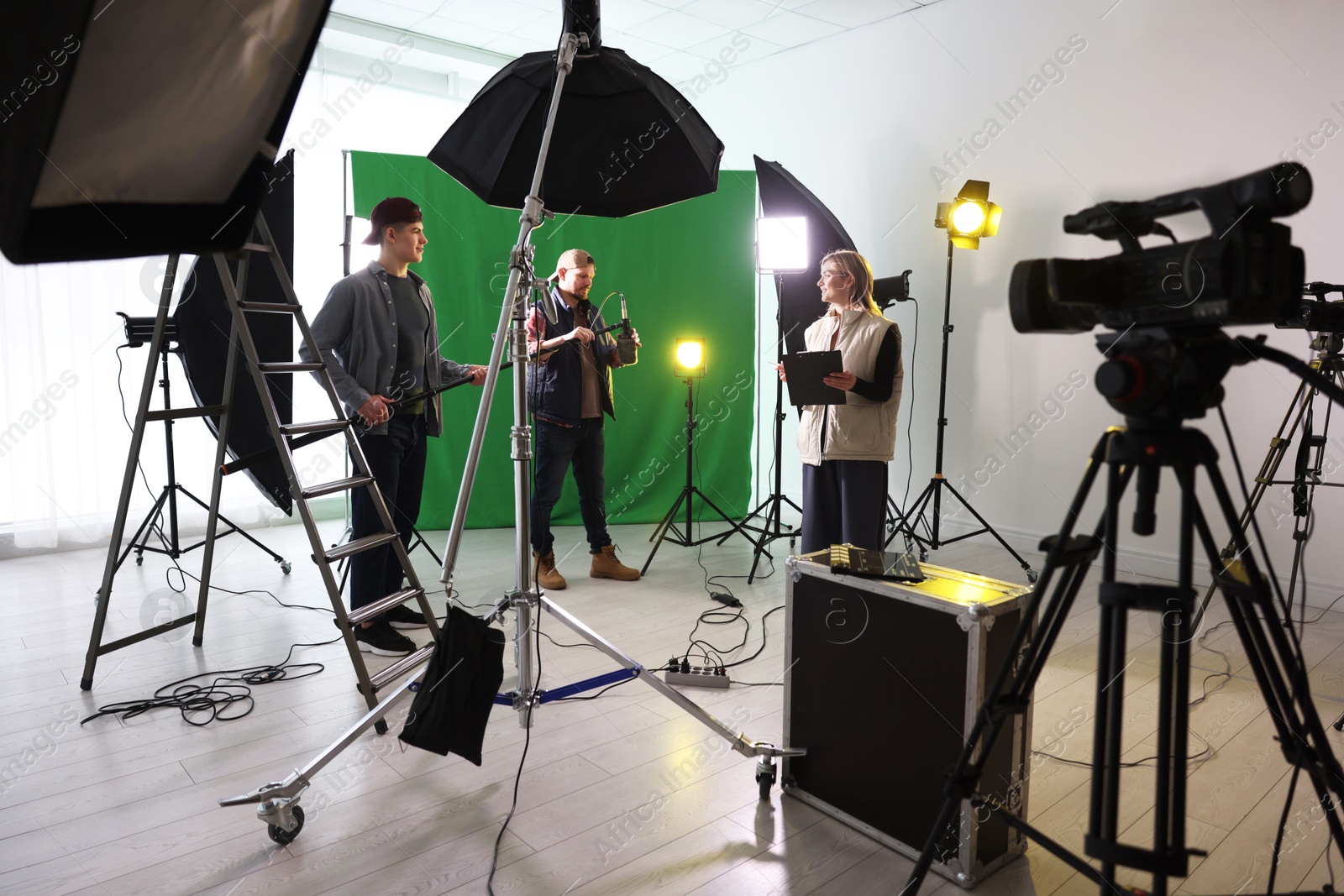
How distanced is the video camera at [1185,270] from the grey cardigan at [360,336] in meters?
2.27

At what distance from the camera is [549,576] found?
3730 mm

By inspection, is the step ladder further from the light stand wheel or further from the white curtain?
the white curtain

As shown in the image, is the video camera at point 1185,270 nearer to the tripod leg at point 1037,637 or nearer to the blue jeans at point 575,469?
the tripod leg at point 1037,637

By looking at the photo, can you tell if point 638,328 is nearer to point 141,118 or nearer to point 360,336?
point 360,336

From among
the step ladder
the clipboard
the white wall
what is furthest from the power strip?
the white wall

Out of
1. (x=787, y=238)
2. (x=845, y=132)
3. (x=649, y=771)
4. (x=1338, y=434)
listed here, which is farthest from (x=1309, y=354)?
(x=649, y=771)

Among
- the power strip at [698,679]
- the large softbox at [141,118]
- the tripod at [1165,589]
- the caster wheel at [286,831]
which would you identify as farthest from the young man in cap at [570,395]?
the large softbox at [141,118]

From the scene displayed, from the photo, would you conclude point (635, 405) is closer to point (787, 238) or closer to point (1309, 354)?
point (787, 238)

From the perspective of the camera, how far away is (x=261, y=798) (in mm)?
1700

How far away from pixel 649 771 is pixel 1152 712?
4.83 feet

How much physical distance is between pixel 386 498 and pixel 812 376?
5.12 ft

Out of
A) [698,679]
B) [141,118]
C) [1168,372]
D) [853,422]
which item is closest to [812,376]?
[853,422]

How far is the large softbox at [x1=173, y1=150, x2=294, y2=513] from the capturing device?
3.35 meters

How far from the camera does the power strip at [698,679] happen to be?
256cm
